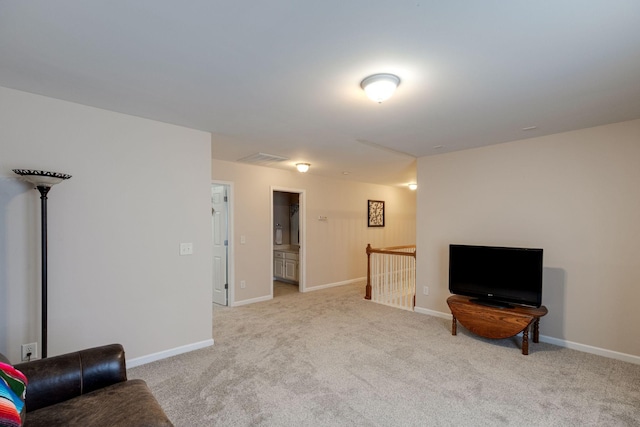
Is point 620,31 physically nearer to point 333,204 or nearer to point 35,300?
point 35,300

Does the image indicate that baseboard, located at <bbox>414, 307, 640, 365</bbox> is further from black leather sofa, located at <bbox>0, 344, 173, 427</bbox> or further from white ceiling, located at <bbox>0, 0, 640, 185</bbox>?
black leather sofa, located at <bbox>0, 344, 173, 427</bbox>

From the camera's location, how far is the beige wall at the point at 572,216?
2.99 meters

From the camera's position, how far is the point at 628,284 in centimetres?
297

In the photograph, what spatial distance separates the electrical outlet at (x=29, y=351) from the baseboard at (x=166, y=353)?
685 mm

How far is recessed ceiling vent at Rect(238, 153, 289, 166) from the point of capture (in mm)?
4355

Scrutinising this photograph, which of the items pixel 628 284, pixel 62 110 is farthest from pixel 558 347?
pixel 62 110

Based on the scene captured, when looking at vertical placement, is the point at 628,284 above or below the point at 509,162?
below

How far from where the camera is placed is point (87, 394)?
1.65 meters

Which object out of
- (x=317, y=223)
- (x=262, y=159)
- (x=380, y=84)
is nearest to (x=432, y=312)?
(x=317, y=223)

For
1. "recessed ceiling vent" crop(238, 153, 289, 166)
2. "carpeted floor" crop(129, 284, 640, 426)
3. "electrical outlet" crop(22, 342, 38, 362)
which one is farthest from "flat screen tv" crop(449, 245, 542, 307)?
"electrical outlet" crop(22, 342, 38, 362)

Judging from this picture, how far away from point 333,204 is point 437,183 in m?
2.44

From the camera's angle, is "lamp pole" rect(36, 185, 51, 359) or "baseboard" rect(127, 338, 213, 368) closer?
"lamp pole" rect(36, 185, 51, 359)

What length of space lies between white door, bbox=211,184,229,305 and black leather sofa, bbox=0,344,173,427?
304 centimetres

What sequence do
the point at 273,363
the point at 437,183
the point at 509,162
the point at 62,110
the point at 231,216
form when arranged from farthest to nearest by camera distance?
the point at 231,216
the point at 437,183
the point at 509,162
the point at 273,363
the point at 62,110
